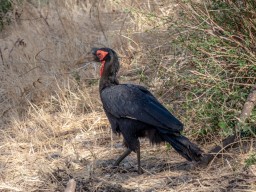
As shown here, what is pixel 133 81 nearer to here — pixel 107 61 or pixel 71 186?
pixel 107 61

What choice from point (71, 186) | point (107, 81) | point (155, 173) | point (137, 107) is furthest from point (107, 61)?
point (71, 186)

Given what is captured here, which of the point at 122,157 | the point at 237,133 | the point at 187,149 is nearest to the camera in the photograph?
the point at 187,149

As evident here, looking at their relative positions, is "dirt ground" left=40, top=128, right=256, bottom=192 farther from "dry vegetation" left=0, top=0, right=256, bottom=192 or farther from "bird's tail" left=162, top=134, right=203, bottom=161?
"bird's tail" left=162, top=134, right=203, bottom=161

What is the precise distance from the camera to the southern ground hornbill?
16.1 ft

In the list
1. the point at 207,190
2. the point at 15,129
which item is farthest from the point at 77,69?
the point at 207,190

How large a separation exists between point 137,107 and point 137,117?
0.30 ft

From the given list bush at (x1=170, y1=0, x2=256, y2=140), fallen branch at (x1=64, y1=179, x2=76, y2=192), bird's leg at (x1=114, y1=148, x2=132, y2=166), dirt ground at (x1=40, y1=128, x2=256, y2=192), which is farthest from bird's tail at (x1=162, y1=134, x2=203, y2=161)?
fallen branch at (x1=64, y1=179, x2=76, y2=192)

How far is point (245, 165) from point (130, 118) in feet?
3.81

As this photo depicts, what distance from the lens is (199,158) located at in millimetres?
4859

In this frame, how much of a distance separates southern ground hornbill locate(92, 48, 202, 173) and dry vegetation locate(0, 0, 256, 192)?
0.22 metres

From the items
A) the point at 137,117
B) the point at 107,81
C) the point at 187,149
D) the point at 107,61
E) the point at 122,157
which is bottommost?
the point at 122,157

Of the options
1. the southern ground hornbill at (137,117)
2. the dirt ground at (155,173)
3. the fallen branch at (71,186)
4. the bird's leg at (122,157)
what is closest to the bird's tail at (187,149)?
Result: the southern ground hornbill at (137,117)

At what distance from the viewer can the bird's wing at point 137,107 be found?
196 inches

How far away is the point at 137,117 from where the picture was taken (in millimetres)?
5172
